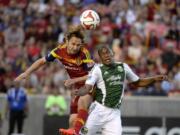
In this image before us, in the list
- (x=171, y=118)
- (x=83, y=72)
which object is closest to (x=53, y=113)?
(x=171, y=118)

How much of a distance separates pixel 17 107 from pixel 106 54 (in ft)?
31.0

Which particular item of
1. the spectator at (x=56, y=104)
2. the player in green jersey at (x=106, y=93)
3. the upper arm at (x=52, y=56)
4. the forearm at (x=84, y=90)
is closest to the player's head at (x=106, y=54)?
the player in green jersey at (x=106, y=93)

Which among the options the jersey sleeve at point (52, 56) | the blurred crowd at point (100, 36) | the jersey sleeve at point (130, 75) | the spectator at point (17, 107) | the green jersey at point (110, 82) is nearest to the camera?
the green jersey at point (110, 82)

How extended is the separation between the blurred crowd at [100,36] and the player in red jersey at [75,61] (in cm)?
852

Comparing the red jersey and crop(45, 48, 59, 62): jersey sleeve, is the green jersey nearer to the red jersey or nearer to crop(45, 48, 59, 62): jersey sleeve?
the red jersey

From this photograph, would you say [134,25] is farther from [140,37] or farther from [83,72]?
[83,72]

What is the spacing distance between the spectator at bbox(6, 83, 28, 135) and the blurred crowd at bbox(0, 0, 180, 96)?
27.0 inches

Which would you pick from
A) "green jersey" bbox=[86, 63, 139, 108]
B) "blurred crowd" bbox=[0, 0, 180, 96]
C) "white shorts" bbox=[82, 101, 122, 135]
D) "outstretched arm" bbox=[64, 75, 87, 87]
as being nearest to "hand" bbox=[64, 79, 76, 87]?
"outstretched arm" bbox=[64, 75, 87, 87]

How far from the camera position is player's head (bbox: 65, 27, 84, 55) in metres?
15.5

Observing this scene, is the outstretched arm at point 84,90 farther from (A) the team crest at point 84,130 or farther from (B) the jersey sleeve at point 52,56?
(B) the jersey sleeve at point 52,56

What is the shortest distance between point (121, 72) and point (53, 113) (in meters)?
8.99

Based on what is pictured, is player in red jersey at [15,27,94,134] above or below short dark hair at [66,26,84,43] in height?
below

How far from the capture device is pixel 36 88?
82.5ft

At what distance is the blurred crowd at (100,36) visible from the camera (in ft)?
81.7
